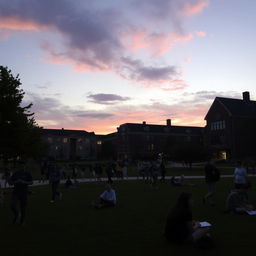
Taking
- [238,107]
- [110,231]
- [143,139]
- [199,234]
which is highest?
[238,107]

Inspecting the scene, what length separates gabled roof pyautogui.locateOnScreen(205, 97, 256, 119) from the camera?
65.8 metres

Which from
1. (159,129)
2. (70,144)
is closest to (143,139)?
(159,129)

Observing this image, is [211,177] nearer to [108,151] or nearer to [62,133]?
[108,151]

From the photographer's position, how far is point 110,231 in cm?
948

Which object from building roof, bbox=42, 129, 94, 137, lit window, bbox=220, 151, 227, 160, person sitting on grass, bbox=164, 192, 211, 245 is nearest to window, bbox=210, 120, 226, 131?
lit window, bbox=220, 151, 227, 160

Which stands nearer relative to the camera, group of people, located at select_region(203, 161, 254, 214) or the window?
group of people, located at select_region(203, 161, 254, 214)

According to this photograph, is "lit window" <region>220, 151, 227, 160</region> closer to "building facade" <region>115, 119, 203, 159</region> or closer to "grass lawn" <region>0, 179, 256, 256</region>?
"building facade" <region>115, 119, 203, 159</region>

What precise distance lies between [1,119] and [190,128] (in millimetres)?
77515

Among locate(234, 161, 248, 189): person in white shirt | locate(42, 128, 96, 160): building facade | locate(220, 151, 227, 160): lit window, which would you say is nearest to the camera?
locate(234, 161, 248, 189): person in white shirt


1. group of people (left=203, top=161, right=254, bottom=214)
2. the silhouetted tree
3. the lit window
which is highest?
the silhouetted tree

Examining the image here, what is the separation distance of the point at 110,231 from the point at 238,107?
62647mm

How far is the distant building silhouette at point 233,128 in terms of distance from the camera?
6475cm

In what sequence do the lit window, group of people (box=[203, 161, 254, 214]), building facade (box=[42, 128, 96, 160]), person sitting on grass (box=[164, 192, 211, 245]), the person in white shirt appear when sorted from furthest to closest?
building facade (box=[42, 128, 96, 160]), the lit window, the person in white shirt, group of people (box=[203, 161, 254, 214]), person sitting on grass (box=[164, 192, 211, 245])

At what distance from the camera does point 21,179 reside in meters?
10.2
